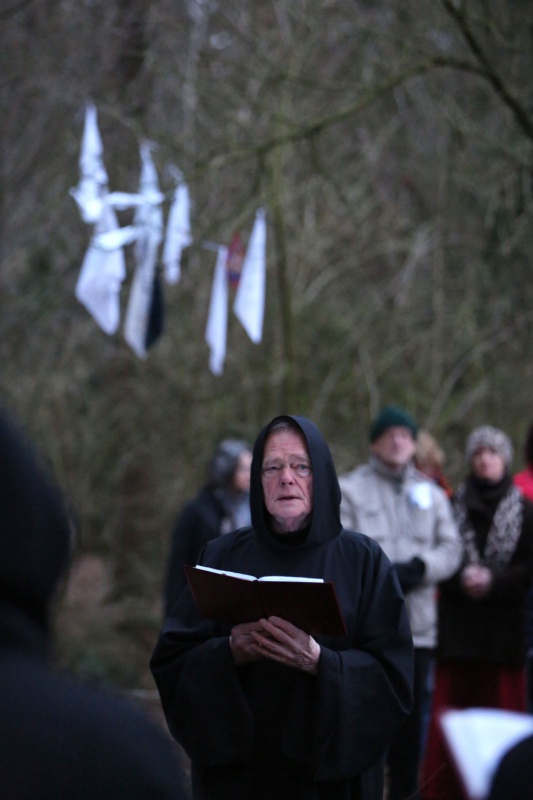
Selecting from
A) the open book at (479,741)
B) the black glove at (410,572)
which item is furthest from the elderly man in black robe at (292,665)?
the black glove at (410,572)

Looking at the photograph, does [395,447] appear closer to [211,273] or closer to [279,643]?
[279,643]

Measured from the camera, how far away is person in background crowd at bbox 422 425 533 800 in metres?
6.32

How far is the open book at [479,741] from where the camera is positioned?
2.12m

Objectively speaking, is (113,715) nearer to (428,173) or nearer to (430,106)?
(430,106)

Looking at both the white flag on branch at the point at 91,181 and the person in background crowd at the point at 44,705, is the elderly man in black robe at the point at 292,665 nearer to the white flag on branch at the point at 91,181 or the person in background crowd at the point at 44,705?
the person in background crowd at the point at 44,705

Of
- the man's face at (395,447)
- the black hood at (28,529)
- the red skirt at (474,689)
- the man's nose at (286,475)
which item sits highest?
the man's face at (395,447)

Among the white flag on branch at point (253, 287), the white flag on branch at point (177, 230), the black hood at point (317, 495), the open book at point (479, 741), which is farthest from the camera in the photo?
the white flag on branch at point (177, 230)

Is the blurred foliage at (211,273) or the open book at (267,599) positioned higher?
the blurred foliage at (211,273)

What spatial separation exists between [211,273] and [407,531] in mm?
7992

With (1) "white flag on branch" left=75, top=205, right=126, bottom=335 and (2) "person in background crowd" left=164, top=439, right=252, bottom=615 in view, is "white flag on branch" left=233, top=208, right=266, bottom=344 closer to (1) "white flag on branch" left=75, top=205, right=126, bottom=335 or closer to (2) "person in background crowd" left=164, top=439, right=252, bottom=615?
(1) "white flag on branch" left=75, top=205, right=126, bottom=335

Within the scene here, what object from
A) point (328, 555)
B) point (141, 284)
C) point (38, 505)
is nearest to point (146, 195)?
point (141, 284)

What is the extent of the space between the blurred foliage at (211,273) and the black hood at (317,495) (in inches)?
254

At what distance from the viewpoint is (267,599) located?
349 centimetres

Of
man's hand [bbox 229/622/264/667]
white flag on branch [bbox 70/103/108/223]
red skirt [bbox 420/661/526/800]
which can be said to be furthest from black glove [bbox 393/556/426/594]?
white flag on branch [bbox 70/103/108/223]
